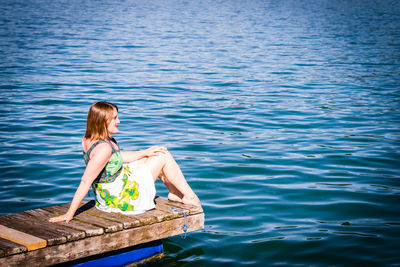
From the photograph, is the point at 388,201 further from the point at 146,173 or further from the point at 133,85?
the point at 133,85

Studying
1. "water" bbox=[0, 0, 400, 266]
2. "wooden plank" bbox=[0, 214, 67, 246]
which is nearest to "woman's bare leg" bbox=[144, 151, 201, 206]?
"water" bbox=[0, 0, 400, 266]

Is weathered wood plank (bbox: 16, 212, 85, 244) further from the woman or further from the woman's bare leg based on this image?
the woman's bare leg

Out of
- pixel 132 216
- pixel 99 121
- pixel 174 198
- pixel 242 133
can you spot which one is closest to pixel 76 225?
pixel 132 216

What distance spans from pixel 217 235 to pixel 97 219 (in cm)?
187

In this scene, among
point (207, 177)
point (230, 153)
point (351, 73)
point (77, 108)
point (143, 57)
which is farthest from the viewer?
point (143, 57)

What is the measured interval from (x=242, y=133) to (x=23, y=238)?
7195 mm

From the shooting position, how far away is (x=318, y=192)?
26.1ft

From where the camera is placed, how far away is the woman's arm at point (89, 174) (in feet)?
17.3

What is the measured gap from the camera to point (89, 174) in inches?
211

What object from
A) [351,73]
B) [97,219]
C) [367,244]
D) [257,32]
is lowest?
[367,244]

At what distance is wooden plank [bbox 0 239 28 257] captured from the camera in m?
4.44

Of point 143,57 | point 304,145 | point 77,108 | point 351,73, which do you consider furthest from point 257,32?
point 304,145

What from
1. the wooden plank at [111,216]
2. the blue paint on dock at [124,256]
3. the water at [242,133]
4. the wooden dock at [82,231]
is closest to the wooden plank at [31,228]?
the wooden dock at [82,231]

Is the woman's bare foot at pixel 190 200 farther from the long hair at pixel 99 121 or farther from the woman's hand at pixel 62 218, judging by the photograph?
the woman's hand at pixel 62 218
